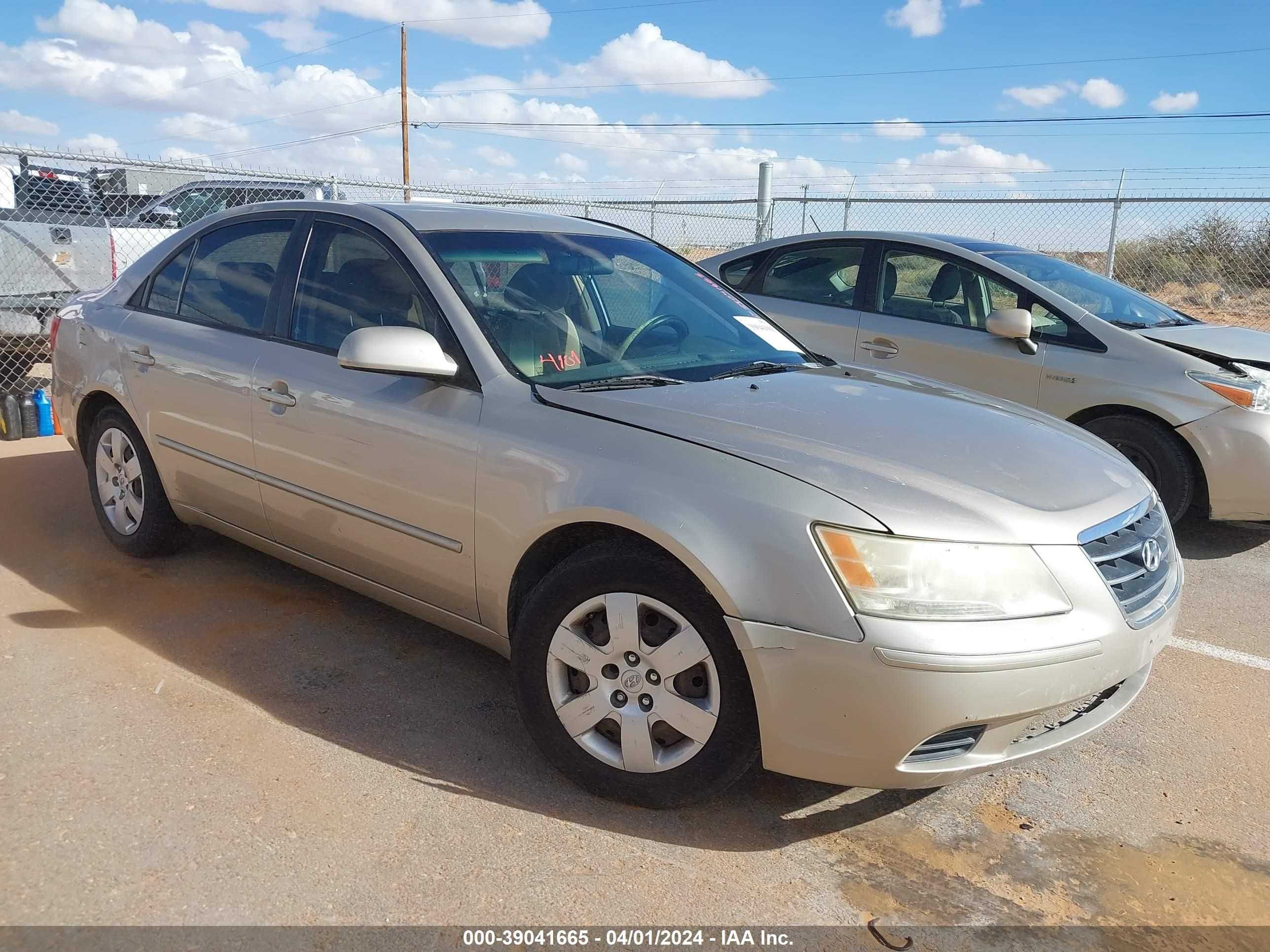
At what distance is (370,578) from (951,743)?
6.64ft

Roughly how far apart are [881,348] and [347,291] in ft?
11.9

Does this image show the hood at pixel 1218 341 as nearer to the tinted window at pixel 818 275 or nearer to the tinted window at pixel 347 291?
the tinted window at pixel 818 275

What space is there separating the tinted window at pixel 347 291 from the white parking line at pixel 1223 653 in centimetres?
318

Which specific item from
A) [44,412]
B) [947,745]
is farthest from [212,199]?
[947,745]

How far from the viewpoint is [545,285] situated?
361 centimetres

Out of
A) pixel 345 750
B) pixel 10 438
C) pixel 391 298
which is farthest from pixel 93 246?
pixel 345 750

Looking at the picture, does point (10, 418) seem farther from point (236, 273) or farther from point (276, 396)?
point (276, 396)

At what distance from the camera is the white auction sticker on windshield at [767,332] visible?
3.98m

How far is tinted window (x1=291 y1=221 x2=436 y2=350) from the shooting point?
350 cm

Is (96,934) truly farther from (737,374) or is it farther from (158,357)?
(158,357)

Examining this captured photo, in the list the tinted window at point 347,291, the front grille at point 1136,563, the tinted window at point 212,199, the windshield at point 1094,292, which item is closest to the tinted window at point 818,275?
the windshield at point 1094,292

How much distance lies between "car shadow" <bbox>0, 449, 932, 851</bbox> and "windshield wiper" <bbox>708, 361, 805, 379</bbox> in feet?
4.29

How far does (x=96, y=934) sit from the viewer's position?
227cm

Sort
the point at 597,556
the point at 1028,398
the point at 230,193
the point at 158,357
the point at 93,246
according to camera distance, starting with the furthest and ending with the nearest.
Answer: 1. the point at 230,193
2. the point at 93,246
3. the point at 1028,398
4. the point at 158,357
5. the point at 597,556
